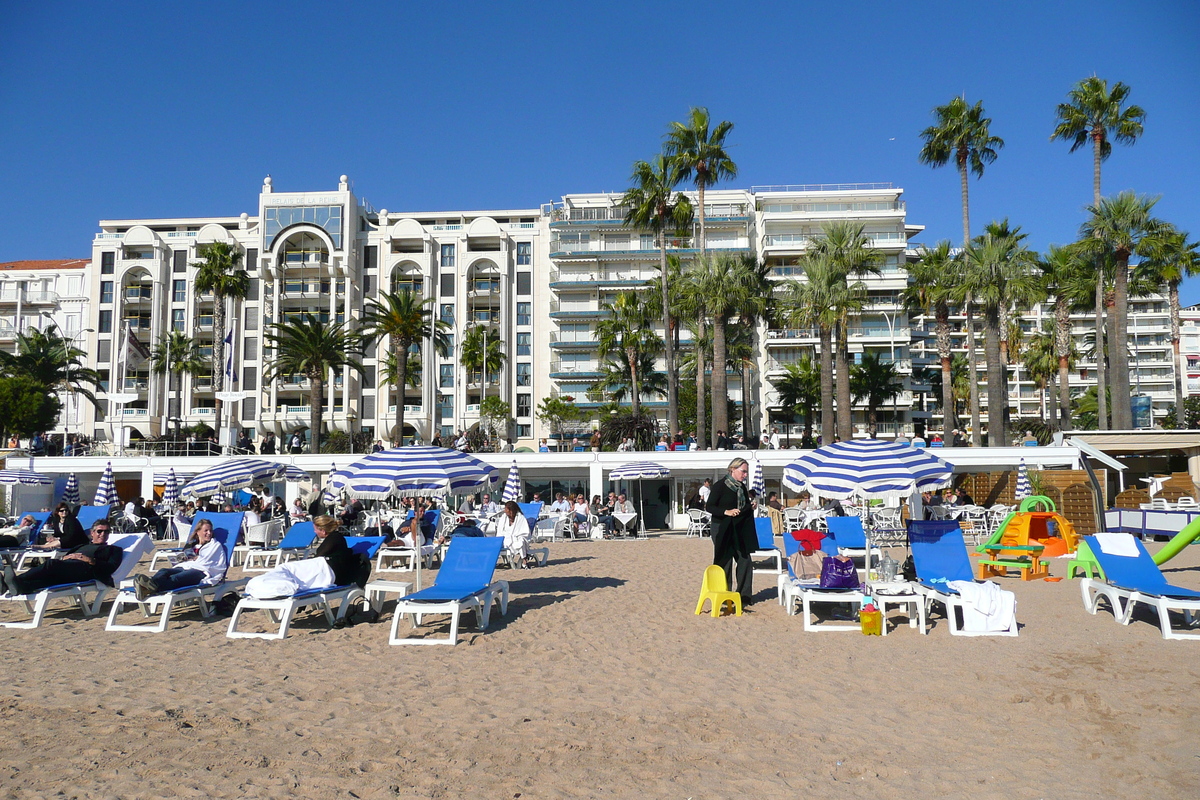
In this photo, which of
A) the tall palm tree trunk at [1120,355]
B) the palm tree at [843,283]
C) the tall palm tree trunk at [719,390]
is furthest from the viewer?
the tall palm tree trunk at [719,390]

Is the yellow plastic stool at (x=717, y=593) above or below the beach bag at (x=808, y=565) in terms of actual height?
below

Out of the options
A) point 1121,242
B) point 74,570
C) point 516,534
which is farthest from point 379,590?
point 1121,242

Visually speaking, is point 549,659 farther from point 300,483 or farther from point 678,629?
point 300,483

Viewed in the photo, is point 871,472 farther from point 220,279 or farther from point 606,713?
point 220,279

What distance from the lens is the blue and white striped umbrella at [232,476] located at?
1731cm

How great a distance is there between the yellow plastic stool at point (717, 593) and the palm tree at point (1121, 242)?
2641 centimetres

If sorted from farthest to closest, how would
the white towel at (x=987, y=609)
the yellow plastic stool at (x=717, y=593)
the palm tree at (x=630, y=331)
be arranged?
1. the palm tree at (x=630, y=331)
2. the yellow plastic stool at (x=717, y=593)
3. the white towel at (x=987, y=609)

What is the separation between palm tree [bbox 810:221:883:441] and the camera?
3050 centimetres

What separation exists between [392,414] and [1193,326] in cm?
8607

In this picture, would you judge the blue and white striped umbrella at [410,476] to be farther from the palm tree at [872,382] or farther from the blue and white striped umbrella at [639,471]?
the palm tree at [872,382]

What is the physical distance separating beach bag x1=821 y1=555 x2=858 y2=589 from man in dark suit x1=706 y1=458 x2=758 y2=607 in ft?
2.87

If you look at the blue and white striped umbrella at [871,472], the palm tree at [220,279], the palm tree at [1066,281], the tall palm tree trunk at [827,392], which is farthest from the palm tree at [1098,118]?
the palm tree at [220,279]

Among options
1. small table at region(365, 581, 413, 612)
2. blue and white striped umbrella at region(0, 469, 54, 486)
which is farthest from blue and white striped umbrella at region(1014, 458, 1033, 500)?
blue and white striped umbrella at region(0, 469, 54, 486)

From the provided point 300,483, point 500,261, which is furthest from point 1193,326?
point 300,483
